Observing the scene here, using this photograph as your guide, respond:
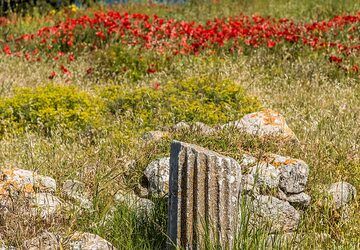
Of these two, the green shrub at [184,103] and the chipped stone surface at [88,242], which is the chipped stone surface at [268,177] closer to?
the chipped stone surface at [88,242]

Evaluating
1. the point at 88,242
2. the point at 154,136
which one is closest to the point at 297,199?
the point at 154,136

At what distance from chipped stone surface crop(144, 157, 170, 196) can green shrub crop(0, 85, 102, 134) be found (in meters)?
2.03

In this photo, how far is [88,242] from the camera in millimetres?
3896

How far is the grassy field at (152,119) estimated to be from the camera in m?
4.45

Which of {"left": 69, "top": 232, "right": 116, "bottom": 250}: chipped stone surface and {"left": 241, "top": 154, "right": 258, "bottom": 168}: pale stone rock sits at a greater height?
{"left": 69, "top": 232, "right": 116, "bottom": 250}: chipped stone surface

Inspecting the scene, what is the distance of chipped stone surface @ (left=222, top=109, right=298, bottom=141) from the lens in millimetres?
5789

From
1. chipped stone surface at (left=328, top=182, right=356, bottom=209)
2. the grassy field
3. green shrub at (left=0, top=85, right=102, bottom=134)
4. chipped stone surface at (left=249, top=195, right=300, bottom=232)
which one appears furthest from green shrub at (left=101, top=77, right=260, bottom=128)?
chipped stone surface at (left=249, top=195, right=300, bottom=232)

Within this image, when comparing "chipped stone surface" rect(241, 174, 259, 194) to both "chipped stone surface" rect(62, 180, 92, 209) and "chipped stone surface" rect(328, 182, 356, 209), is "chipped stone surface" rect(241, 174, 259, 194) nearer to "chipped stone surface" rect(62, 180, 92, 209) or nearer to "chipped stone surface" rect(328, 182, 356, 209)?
"chipped stone surface" rect(328, 182, 356, 209)

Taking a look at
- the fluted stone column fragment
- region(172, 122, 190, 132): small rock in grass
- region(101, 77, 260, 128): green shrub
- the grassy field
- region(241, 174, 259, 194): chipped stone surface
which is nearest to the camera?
the fluted stone column fragment

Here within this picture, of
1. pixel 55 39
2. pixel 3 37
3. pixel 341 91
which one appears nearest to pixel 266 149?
pixel 341 91

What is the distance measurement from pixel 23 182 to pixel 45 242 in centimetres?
95

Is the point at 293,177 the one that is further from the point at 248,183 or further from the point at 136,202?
the point at 136,202

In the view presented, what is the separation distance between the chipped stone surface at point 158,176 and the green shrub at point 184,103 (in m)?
1.61

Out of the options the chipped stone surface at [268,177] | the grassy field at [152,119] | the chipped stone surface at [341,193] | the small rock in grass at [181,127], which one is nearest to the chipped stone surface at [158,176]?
the grassy field at [152,119]
